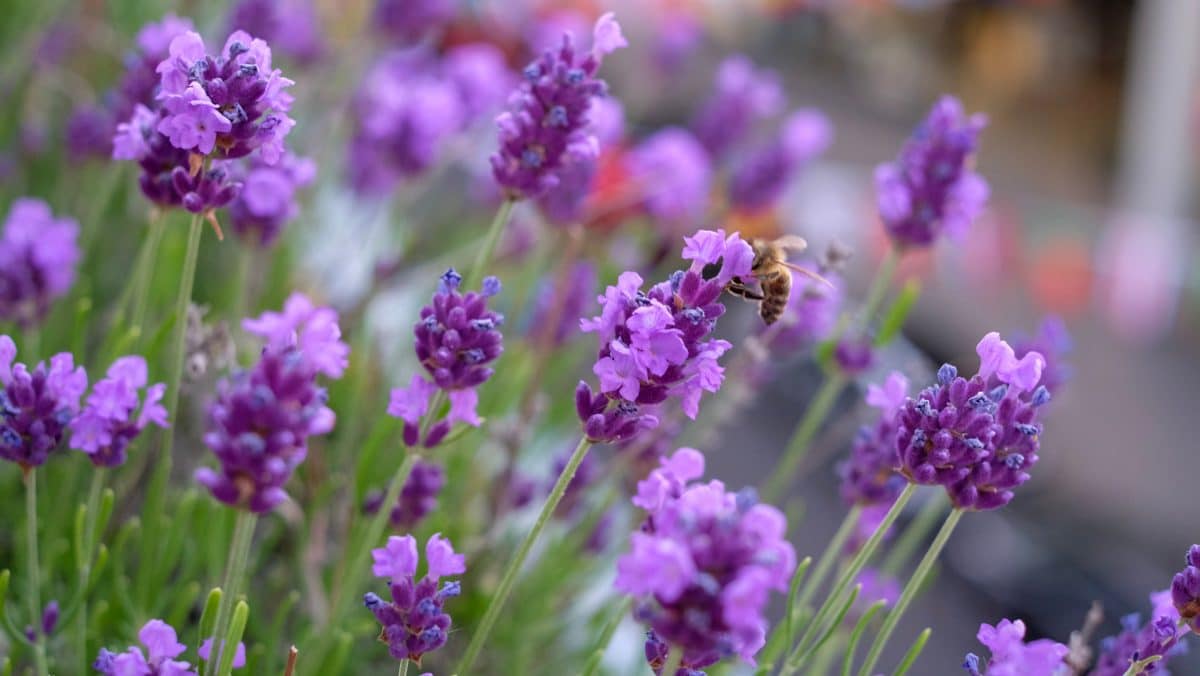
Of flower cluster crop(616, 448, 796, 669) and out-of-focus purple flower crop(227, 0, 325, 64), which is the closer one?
flower cluster crop(616, 448, 796, 669)

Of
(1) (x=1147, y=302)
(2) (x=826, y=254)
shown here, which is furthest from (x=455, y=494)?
(1) (x=1147, y=302)

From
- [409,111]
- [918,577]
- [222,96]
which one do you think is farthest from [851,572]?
[409,111]

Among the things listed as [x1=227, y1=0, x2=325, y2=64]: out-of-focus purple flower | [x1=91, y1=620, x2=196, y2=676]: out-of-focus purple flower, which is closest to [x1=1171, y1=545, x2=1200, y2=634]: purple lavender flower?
[x1=91, y1=620, x2=196, y2=676]: out-of-focus purple flower

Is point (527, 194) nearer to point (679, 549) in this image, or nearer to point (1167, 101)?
point (679, 549)

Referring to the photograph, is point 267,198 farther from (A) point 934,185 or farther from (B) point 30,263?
(A) point 934,185

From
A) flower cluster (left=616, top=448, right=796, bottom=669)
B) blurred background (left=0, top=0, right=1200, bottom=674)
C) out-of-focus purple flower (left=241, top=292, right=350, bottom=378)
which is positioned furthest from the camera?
blurred background (left=0, top=0, right=1200, bottom=674)

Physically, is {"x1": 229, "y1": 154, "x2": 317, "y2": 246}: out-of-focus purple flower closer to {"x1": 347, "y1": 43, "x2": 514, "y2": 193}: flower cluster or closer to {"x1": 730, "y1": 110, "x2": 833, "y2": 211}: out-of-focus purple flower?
{"x1": 347, "y1": 43, "x2": 514, "y2": 193}: flower cluster
